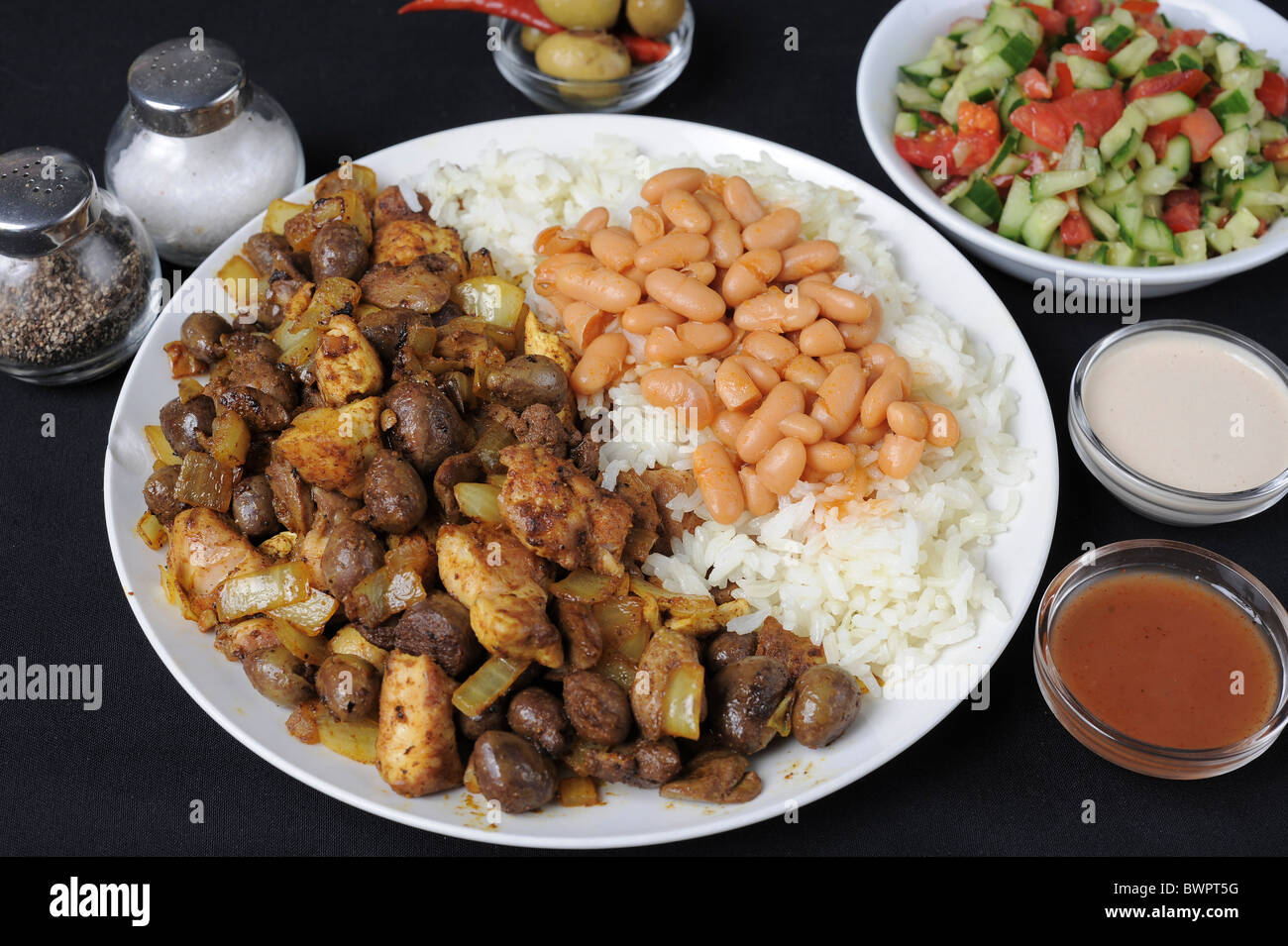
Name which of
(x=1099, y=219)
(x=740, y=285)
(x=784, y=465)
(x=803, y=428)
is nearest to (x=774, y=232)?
(x=740, y=285)

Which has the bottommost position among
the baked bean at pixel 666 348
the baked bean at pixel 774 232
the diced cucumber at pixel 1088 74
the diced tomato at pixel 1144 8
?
the baked bean at pixel 666 348

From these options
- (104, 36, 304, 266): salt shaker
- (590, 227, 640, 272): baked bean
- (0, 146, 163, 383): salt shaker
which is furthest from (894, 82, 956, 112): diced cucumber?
(0, 146, 163, 383): salt shaker

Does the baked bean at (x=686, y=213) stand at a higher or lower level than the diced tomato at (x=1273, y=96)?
lower

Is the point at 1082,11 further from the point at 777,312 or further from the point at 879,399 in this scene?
the point at 879,399

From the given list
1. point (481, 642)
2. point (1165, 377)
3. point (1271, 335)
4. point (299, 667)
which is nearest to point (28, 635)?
point (299, 667)

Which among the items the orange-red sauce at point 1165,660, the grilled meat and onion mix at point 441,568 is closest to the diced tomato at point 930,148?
the grilled meat and onion mix at point 441,568

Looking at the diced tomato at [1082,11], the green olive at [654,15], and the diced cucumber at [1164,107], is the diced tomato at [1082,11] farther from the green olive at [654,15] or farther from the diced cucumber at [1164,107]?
the green olive at [654,15]

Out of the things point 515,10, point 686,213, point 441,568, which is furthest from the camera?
point 515,10

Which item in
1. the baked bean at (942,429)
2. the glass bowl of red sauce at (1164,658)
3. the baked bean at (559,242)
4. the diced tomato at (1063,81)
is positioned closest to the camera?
the glass bowl of red sauce at (1164,658)
